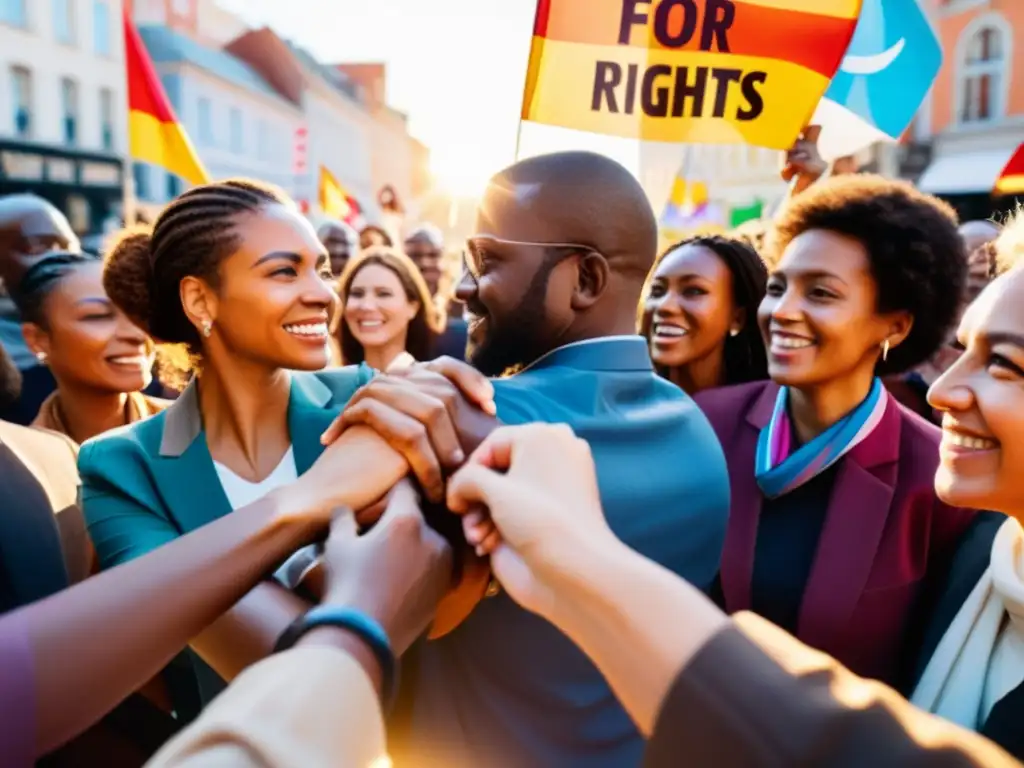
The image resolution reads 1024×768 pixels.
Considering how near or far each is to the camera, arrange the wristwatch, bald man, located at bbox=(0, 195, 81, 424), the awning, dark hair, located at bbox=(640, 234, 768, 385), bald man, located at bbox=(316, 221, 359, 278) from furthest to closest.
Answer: the awning → bald man, located at bbox=(316, 221, 359, 278) → bald man, located at bbox=(0, 195, 81, 424) → dark hair, located at bbox=(640, 234, 768, 385) → the wristwatch

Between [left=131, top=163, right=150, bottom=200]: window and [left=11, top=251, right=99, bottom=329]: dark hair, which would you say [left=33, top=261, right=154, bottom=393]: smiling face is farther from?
[left=131, top=163, right=150, bottom=200]: window

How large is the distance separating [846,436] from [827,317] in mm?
400

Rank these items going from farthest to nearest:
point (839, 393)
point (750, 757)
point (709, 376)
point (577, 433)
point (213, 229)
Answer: point (709, 376) < point (839, 393) < point (213, 229) < point (577, 433) < point (750, 757)

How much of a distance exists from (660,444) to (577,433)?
19cm

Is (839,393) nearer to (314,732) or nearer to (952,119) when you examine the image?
(314,732)

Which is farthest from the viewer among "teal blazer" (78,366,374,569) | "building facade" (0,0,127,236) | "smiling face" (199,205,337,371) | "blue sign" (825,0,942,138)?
"building facade" (0,0,127,236)

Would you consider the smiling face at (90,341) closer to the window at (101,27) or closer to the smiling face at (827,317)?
the smiling face at (827,317)

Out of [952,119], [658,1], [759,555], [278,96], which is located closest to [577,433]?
[759,555]

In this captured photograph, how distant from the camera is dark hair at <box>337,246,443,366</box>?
5.58m

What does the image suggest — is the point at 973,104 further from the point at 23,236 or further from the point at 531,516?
the point at 531,516

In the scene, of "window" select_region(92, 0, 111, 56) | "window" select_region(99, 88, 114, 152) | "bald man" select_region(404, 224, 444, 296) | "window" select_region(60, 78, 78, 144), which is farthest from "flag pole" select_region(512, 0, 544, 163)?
"window" select_region(92, 0, 111, 56)

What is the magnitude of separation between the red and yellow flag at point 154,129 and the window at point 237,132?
29674mm

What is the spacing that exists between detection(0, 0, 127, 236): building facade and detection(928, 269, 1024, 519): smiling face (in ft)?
64.3

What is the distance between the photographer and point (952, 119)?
791 inches
